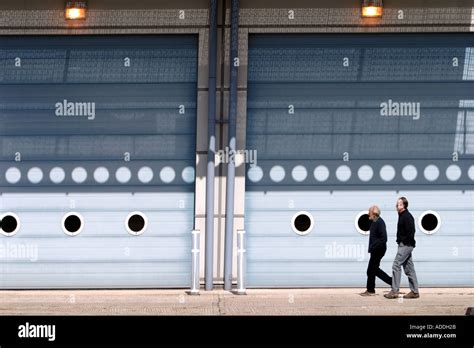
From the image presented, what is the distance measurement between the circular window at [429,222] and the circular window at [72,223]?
19.9ft

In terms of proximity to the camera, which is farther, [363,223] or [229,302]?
[363,223]

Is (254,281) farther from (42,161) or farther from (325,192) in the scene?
(42,161)

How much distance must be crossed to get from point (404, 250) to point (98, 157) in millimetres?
5687

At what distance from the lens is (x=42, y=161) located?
19656 mm

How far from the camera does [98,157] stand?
19625 millimetres

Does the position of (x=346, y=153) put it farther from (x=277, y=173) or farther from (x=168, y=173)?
(x=168, y=173)

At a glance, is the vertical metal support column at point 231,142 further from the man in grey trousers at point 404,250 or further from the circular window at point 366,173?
the man in grey trousers at point 404,250

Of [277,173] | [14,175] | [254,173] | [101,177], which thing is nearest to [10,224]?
[14,175]

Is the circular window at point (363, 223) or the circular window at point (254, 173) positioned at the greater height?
the circular window at point (254, 173)

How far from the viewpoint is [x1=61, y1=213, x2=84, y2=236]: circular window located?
1962 cm

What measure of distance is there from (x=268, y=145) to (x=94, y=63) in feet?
11.3

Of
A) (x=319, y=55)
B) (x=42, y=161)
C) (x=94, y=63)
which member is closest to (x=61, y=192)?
(x=42, y=161)

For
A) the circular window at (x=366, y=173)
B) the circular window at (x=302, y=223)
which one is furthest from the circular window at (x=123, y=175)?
the circular window at (x=366, y=173)

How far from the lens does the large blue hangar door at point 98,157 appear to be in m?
19.6
